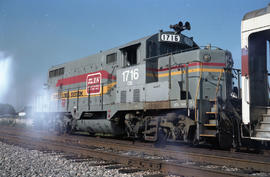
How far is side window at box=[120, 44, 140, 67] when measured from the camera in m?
10.3

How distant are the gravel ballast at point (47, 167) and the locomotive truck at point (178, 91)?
2.98 m

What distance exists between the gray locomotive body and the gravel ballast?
3.08 m

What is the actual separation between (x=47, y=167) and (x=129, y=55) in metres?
5.93

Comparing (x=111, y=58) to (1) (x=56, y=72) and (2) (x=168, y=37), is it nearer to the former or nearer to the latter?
(2) (x=168, y=37)

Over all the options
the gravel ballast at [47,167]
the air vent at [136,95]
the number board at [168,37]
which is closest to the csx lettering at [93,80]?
the air vent at [136,95]

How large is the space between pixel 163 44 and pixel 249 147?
15.5ft

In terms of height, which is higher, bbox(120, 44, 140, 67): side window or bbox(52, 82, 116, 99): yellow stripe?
bbox(120, 44, 140, 67): side window

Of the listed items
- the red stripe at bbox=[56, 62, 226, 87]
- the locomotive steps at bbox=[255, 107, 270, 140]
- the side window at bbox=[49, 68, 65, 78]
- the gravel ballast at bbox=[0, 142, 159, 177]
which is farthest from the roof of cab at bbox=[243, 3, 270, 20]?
the side window at bbox=[49, 68, 65, 78]

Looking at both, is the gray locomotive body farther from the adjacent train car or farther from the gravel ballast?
the gravel ballast

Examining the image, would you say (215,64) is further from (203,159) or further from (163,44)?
(203,159)

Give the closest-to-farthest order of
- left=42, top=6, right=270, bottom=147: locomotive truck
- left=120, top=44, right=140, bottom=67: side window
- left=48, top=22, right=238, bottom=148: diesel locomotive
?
left=42, top=6, right=270, bottom=147: locomotive truck → left=48, top=22, right=238, bottom=148: diesel locomotive → left=120, top=44, right=140, bottom=67: side window

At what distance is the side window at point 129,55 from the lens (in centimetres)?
1034

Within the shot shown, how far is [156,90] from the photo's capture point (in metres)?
9.02

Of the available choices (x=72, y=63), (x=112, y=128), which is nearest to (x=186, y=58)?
(x=112, y=128)
